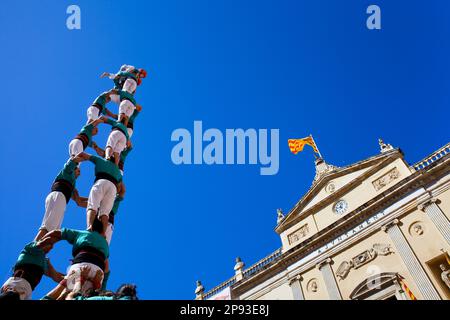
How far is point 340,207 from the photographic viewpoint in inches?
829

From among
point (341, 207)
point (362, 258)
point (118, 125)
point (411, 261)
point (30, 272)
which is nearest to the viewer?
point (30, 272)

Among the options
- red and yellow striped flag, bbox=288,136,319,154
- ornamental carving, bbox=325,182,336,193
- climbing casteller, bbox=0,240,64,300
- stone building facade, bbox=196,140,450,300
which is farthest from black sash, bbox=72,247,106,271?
red and yellow striped flag, bbox=288,136,319,154

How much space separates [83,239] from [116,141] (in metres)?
3.06

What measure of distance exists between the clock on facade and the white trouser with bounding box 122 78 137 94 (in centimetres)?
1520

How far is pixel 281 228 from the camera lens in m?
23.3

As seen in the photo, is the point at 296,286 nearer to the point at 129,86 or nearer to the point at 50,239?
the point at 129,86

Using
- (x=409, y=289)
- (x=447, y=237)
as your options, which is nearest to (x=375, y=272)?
(x=409, y=289)

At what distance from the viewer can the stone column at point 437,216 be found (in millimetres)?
15430

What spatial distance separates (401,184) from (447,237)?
11.5 feet

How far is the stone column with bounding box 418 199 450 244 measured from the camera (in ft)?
50.6

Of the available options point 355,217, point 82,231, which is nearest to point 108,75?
point 82,231
